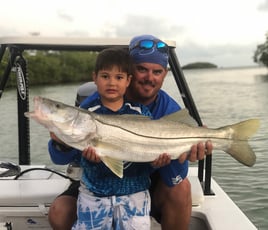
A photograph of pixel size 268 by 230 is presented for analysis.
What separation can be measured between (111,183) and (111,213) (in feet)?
0.60

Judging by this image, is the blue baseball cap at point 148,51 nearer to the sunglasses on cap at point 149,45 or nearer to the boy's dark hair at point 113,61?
the sunglasses on cap at point 149,45

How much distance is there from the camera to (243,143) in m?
2.87

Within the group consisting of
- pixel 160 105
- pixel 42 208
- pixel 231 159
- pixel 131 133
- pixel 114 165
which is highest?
pixel 160 105

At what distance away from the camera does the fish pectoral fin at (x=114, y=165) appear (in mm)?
2650

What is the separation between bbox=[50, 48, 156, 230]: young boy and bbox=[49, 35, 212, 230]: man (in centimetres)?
16

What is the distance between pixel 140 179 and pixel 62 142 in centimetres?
56

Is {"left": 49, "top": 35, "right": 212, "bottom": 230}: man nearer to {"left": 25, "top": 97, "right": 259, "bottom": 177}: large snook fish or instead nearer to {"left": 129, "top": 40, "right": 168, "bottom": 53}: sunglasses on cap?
{"left": 129, "top": 40, "right": 168, "bottom": 53}: sunglasses on cap

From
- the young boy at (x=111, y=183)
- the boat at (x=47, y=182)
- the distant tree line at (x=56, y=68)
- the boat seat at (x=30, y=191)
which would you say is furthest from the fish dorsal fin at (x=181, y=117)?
the distant tree line at (x=56, y=68)

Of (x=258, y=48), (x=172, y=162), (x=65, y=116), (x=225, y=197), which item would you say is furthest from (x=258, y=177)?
(x=258, y=48)

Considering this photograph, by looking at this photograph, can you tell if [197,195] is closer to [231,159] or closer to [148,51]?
[148,51]

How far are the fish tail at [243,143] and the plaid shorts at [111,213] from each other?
0.65 m

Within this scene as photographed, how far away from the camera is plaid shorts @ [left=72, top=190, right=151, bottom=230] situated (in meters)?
2.89

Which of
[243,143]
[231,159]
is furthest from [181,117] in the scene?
[231,159]

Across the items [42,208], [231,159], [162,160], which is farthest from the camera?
[231,159]
